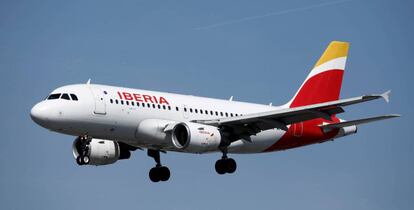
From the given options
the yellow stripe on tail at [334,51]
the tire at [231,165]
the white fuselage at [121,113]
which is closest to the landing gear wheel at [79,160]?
the white fuselage at [121,113]

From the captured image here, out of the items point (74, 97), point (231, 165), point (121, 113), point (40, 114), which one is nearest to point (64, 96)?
point (74, 97)

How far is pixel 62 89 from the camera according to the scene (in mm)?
53562

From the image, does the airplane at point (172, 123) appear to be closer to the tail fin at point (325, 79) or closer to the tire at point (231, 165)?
the tire at point (231, 165)

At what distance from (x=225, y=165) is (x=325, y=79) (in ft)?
40.1

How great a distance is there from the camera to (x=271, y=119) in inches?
2206

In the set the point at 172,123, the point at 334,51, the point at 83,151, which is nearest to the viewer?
the point at 172,123

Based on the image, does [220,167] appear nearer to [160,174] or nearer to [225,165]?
[225,165]

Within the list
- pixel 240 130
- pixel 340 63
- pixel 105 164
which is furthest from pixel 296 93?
pixel 105 164

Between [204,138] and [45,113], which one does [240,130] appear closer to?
[204,138]

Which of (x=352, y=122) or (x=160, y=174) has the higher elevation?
(x=352, y=122)

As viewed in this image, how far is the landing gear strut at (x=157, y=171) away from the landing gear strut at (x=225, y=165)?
4.49 meters

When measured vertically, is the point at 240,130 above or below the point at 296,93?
below

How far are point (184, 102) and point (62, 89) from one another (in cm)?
742

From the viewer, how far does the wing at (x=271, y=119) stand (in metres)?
53.8
